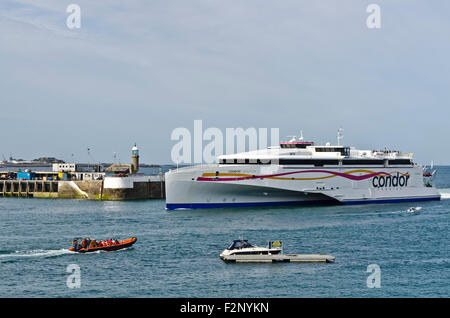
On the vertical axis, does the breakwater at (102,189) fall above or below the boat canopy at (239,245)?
above

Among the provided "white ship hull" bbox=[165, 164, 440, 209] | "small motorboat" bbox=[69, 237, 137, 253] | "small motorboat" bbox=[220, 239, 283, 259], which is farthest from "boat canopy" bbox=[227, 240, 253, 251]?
"white ship hull" bbox=[165, 164, 440, 209]

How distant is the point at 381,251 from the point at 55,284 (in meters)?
19.9

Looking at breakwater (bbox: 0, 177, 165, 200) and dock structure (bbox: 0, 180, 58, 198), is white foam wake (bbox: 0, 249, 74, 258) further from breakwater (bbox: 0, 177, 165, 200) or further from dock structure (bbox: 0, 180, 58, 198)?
dock structure (bbox: 0, 180, 58, 198)

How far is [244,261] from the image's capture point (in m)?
36.3

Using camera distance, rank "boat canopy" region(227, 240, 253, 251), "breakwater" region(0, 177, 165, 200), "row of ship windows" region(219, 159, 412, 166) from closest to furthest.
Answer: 1. "boat canopy" region(227, 240, 253, 251)
2. "row of ship windows" region(219, 159, 412, 166)
3. "breakwater" region(0, 177, 165, 200)

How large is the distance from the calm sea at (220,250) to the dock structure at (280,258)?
1.85ft

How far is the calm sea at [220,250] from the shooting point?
30.2 metres

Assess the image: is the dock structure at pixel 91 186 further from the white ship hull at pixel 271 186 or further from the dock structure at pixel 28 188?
the white ship hull at pixel 271 186

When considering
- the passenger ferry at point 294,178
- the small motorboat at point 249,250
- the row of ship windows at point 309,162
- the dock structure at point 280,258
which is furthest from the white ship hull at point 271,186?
the dock structure at point 280,258

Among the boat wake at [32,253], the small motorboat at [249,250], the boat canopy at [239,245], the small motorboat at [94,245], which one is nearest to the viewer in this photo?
the small motorboat at [249,250]

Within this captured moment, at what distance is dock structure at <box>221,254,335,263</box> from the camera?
3594cm

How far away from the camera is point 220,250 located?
3944cm

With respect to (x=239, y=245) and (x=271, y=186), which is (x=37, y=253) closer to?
(x=239, y=245)

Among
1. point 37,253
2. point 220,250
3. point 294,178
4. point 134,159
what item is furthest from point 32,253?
point 134,159
